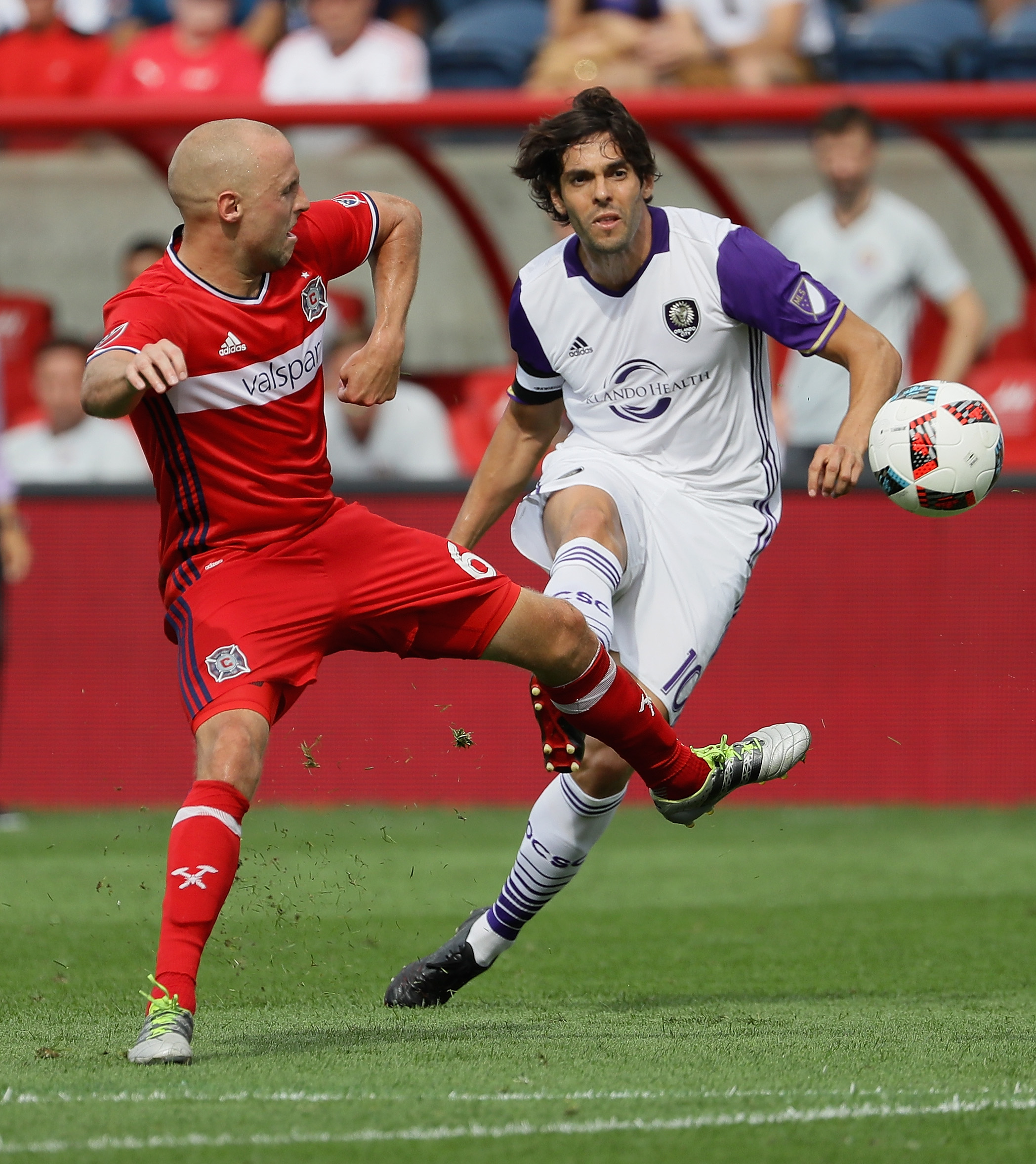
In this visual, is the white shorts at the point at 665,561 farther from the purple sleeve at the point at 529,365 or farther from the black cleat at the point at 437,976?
the black cleat at the point at 437,976

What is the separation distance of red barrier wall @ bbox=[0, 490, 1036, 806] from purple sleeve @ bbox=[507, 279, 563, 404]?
14.6ft

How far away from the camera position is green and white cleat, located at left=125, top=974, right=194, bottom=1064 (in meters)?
4.50

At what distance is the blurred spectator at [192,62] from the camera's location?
12773 millimetres

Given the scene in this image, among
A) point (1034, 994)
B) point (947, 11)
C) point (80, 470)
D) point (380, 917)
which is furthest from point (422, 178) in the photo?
point (1034, 994)

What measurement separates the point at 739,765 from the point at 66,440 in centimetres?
674

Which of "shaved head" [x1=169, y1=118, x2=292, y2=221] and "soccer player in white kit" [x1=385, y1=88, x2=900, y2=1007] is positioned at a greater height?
"shaved head" [x1=169, y1=118, x2=292, y2=221]

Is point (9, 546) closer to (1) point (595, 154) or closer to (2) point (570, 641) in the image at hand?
(1) point (595, 154)

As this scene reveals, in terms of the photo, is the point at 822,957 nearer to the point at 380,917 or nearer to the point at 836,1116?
the point at 380,917

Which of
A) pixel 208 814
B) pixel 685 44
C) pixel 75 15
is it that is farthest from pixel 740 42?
pixel 208 814

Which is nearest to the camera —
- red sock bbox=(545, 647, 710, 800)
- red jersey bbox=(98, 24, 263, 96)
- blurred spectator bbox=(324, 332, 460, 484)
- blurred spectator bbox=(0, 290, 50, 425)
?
red sock bbox=(545, 647, 710, 800)

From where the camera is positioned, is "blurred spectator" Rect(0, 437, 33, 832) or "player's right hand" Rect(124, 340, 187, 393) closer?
"player's right hand" Rect(124, 340, 187, 393)

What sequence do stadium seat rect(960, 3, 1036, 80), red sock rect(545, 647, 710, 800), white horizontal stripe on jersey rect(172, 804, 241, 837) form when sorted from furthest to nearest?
stadium seat rect(960, 3, 1036, 80), red sock rect(545, 647, 710, 800), white horizontal stripe on jersey rect(172, 804, 241, 837)

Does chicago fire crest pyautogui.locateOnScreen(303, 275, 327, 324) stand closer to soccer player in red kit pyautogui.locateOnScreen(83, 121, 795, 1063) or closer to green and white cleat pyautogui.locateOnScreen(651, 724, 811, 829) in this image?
soccer player in red kit pyautogui.locateOnScreen(83, 121, 795, 1063)

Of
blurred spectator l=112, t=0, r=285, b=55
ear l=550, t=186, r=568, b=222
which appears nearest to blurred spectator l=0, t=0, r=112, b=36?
blurred spectator l=112, t=0, r=285, b=55
